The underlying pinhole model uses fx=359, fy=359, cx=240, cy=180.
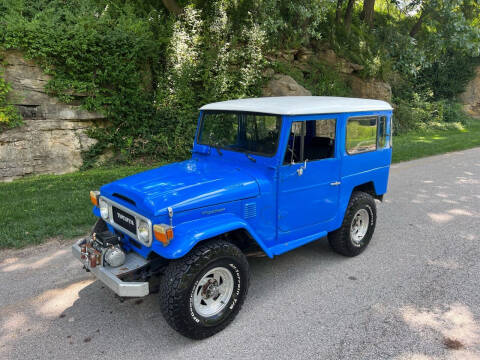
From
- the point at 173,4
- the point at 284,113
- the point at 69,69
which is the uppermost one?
the point at 173,4

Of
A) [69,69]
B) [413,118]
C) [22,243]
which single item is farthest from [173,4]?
[413,118]

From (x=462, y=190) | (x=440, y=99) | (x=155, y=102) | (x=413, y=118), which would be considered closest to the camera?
(x=462, y=190)

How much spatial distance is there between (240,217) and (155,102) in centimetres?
758

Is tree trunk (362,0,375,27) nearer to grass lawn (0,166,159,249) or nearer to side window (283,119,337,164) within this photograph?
grass lawn (0,166,159,249)

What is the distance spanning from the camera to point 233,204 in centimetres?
339

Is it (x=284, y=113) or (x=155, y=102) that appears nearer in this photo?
(x=284, y=113)

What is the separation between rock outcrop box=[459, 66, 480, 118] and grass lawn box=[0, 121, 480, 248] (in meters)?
22.6

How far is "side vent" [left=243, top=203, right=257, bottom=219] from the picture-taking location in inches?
137

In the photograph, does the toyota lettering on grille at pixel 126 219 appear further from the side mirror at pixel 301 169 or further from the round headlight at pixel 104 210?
the side mirror at pixel 301 169

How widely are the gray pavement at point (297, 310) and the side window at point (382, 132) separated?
1409 mm

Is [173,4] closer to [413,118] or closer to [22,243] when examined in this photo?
[22,243]

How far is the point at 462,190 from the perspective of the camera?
7520 mm

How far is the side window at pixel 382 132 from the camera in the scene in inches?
190

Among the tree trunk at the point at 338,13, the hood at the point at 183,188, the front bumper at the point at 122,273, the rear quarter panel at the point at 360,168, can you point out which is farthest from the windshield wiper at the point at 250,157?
the tree trunk at the point at 338,13
